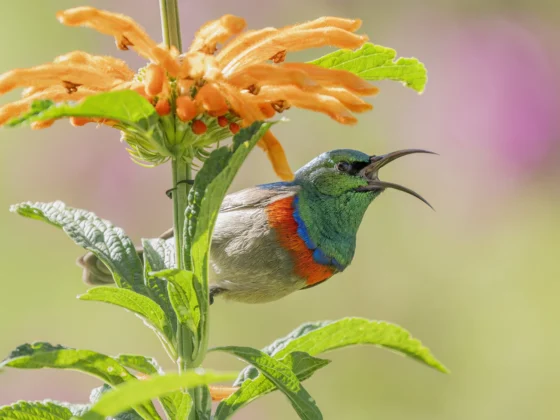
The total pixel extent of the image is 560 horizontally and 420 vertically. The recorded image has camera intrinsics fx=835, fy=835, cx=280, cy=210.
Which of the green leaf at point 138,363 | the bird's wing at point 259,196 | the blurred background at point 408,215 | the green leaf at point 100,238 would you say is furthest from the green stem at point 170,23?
the blurred background at point 408,215

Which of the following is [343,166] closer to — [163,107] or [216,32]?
[216,32]

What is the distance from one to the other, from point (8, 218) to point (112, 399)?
13.8 feet

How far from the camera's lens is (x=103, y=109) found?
3.79ft

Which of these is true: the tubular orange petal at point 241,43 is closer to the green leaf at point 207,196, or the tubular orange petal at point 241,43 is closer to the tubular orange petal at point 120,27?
the tubular orange petal at point 120,27

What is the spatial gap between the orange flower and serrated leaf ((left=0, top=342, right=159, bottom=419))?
0.39 m

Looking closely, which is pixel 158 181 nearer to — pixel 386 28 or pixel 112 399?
pixel 386 28

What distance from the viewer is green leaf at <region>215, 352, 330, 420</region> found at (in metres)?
1.43

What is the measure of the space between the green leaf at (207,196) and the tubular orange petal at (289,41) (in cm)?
22

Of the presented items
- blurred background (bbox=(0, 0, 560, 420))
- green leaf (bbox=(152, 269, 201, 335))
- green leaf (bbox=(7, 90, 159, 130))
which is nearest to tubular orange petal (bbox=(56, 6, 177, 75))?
green leaf (bbox=(7, 90, 159, 130))

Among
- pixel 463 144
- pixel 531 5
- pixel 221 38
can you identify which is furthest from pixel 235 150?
pixel 531 5

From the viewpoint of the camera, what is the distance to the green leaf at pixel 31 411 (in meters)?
1.40

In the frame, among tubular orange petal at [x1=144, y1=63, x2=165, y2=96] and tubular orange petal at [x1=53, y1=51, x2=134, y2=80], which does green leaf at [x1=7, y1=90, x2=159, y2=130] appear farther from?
tubular orange petal at [x1=53, y1=51, x2=134, y2=80]

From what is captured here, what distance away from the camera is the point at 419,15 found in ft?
17.2

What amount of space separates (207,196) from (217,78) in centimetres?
19
